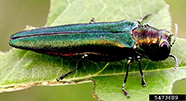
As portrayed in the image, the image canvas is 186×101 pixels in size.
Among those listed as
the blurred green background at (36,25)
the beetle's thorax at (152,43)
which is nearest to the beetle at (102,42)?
the beetle's thorax at (152,43)

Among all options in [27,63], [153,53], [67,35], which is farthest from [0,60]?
[153,53]

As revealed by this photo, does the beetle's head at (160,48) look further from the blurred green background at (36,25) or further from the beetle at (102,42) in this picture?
the blurred green background at (36,25)

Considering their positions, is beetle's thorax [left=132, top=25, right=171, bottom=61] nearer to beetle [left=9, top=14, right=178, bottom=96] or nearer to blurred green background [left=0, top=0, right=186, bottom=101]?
beetle [left=9, top=14, right=178, bottom=96]

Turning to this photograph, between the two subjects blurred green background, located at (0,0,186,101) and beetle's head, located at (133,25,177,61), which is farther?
blurred green background, located at (0,0,186,101)

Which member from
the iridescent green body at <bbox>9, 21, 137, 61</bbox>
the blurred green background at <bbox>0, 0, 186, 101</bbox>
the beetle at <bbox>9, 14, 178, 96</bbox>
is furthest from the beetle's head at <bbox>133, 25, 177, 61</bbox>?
the blurred green background at <bbox>0, 0, 186, 101</bbox>

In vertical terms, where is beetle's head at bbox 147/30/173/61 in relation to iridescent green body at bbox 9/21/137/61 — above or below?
below

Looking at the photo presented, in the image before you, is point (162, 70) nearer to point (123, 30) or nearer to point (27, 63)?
point (123, 30)

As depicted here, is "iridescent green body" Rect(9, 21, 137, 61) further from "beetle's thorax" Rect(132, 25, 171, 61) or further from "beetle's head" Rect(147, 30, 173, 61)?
"beetle's head" Rect(147, 30, 173, 61)
